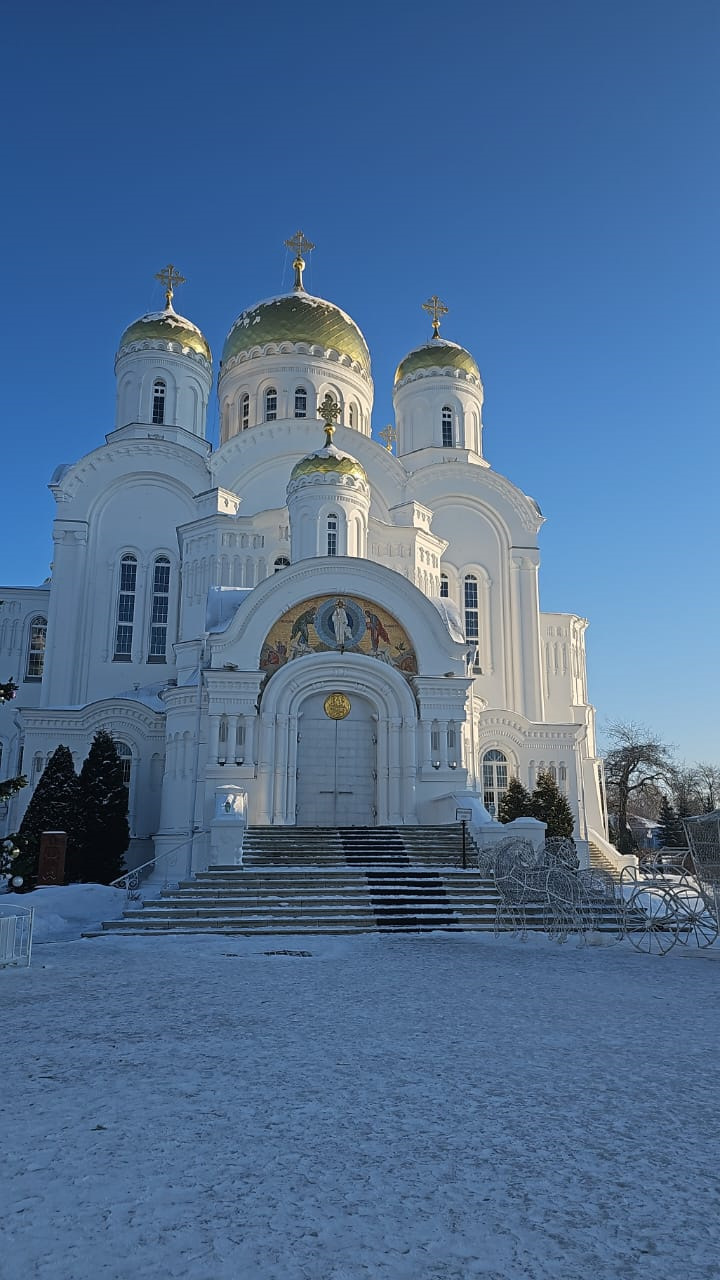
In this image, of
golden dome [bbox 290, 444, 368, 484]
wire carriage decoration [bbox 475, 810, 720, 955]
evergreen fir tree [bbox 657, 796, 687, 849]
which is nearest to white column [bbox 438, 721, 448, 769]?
wire carriage decoration [bbox 475, 810, 720, 955]

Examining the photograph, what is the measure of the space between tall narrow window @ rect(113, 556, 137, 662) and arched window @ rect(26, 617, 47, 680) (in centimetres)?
327

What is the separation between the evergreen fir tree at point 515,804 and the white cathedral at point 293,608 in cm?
149

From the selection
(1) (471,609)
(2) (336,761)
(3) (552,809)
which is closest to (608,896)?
(2) (336,761)

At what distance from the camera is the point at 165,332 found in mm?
28891

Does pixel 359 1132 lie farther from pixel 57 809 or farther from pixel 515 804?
pixel 515 804

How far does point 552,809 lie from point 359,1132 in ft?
61.9

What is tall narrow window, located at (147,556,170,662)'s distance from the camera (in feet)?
81.5

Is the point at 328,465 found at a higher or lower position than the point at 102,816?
higher

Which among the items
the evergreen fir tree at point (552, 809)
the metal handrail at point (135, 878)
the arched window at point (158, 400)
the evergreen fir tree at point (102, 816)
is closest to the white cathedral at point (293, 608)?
the arched window at point (158, 400)

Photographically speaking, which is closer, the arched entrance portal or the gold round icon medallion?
the arched entrance portal

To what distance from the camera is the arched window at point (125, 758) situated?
2216 centimetres

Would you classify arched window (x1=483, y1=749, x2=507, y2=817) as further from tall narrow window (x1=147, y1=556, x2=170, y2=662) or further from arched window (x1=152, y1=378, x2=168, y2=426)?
arched window (x1=152, y1=378, x2=168, y2=426)

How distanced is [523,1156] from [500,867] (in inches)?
415

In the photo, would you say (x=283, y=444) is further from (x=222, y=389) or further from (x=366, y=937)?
(x=366, y=937)
